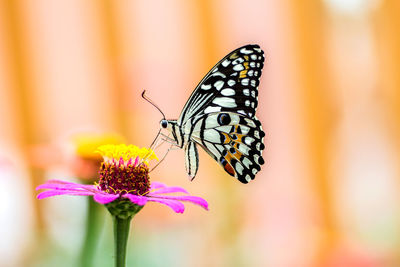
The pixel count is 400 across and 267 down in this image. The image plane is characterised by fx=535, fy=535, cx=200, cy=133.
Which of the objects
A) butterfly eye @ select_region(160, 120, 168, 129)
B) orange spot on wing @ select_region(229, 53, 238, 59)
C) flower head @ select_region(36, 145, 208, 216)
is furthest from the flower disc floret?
orange spot on wing @ select_region(229, 53, 238, 59)

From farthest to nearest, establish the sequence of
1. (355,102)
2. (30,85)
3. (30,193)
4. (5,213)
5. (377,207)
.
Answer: (355,102) → (377,207) → (30,85) → (30,193) → (5,213)

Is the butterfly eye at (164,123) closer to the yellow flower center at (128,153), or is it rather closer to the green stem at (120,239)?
the yellow flower center at (128,153)

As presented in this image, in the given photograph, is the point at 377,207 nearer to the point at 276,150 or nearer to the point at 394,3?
the point at 276,150

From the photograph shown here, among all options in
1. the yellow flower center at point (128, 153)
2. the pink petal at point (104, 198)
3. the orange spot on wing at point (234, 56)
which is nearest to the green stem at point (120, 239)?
the pink petal at point (104, 198)

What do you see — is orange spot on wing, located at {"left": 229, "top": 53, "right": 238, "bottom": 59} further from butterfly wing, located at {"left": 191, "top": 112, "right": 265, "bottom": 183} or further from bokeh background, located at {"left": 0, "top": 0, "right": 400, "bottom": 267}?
bokeh background, located at {"left": 0, "top": 0, "right": 400, "bottom": 267}

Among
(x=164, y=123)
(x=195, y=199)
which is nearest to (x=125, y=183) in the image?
(x=195, y=199)

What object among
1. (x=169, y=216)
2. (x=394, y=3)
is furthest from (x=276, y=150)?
(x=394, y=3)
